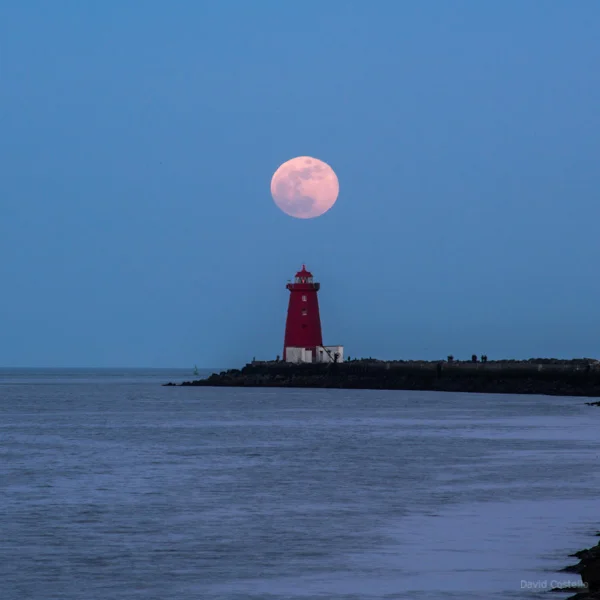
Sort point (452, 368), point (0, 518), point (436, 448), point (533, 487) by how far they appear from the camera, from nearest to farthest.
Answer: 1. point (0, 518)
2. point (533, 487)
3. point (436, 448)
4. point (452, 368)

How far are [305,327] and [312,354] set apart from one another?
2.61 meters

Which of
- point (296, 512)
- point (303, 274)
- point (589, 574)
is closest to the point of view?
point (589, 574)

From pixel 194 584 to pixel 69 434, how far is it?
27.6 metres

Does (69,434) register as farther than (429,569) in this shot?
Yes

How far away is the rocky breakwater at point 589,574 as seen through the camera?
11.5m

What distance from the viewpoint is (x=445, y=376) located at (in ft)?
266

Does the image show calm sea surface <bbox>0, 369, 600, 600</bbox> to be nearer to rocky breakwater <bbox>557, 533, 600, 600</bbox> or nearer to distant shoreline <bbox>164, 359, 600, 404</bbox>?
rocky breakwater <bbox>557, 533, 600, 600</bbox>

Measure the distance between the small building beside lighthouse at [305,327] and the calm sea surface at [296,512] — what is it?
35886mm

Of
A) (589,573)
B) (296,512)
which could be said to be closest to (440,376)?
(296,512)

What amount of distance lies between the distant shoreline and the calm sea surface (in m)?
32.0

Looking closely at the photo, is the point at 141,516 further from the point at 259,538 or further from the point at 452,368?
the point at 452,368

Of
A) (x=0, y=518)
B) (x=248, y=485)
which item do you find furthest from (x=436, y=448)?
(x=0, y=518)

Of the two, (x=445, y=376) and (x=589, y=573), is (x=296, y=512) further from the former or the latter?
(x=445, y=376)

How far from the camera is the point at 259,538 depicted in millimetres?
16844
